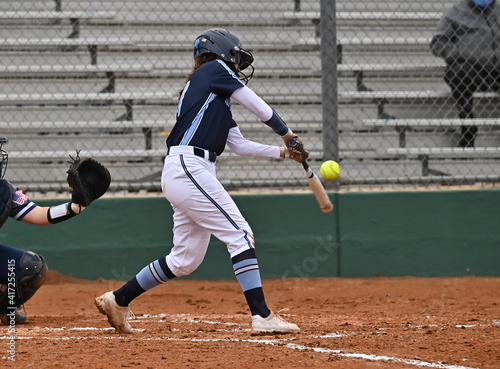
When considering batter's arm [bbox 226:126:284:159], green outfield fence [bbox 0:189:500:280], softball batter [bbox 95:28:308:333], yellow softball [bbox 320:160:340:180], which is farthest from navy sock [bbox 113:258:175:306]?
green outfield fence [bbox 0:189:500:280]

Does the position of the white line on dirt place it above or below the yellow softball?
below

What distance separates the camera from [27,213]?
470cm

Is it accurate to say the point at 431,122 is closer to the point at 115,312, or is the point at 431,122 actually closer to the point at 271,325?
the point at 271,325

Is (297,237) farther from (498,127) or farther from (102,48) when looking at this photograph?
(102,48)

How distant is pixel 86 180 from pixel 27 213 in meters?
0.46

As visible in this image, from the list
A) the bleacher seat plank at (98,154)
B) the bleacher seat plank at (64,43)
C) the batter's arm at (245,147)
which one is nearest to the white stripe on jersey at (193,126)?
the batter's arm at (245,147)

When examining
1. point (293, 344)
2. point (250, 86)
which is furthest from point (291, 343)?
point (250, 86)

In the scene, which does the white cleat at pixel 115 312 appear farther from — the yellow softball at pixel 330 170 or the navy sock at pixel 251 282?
the yellow softball at pixel 330 170

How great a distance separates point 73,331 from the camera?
14.4 ft

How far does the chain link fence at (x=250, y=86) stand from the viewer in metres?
7.82

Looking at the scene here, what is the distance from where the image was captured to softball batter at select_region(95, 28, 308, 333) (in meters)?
4.22

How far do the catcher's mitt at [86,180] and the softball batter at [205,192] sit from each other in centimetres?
53

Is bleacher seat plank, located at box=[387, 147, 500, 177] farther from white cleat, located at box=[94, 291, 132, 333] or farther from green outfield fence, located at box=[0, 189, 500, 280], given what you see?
white cleat, located at box=[94, 291, 132, 333]

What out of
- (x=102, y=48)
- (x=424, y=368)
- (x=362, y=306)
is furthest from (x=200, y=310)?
(x=102, y=48)
